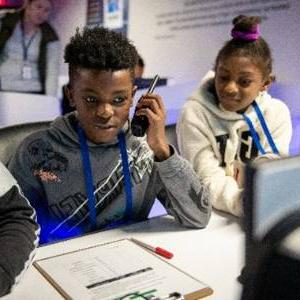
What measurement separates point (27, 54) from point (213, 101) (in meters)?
2.14

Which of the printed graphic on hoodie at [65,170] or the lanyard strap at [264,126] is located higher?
the lanyard strap at [264,126]

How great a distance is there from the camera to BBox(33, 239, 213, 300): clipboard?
32.8 inches

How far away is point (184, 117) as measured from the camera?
166 cm

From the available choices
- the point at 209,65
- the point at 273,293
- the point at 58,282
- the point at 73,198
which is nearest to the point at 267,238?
the point at 273,293

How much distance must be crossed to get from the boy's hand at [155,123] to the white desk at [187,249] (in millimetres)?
189

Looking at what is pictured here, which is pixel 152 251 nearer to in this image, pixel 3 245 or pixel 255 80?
pixel 3 245

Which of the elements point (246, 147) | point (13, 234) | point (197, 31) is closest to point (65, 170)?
point (13, 234)

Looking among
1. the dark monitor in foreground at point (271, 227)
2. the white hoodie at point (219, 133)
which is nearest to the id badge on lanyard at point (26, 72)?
the white hoodie at point (219, 133)

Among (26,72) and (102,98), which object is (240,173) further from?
(26,72)

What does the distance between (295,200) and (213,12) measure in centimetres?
233

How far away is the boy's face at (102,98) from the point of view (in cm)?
122

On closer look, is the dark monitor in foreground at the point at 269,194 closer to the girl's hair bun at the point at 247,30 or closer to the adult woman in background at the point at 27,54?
the girl's hair bun at the point at 247,30

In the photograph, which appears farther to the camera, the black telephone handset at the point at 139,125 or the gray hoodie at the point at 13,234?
the black telephone handset at the point at 139,125

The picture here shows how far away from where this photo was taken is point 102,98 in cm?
122
